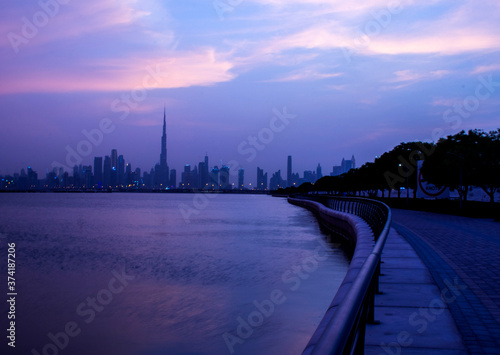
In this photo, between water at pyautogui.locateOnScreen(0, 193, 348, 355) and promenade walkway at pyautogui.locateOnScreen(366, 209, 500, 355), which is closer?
promenade walkway at pyautogui.locateOnScreen(366, 209, 500, 355)

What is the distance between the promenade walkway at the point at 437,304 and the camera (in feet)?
19.9

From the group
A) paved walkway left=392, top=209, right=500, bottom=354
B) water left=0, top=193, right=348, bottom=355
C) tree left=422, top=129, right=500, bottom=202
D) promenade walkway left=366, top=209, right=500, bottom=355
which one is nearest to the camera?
promenade walkway left=366, top=209, right=500, bottom=355

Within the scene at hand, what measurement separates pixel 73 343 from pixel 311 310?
5494 millimetres

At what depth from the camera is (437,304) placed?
794 cm

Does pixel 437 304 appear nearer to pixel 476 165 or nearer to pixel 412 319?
pixel 412 319

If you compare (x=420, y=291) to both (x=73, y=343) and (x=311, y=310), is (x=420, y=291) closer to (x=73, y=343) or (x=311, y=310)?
(x=311, y=310)

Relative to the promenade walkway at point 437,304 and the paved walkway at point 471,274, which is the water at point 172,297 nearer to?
the promenade walkway at point 437,304

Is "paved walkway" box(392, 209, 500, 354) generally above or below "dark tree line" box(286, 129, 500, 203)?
below

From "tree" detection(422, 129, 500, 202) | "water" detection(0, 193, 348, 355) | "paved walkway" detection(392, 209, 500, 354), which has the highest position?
"tree" detection(422, 129, 500, 202)

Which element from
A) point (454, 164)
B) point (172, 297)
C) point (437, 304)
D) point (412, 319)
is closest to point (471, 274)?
point (437, 304)

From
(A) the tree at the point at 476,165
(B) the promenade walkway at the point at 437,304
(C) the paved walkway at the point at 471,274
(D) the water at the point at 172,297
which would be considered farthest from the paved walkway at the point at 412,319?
(A) the tree at the point at 476,165

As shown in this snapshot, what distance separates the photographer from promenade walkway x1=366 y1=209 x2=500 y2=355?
6.06m

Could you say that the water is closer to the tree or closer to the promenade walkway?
the promenade walkway

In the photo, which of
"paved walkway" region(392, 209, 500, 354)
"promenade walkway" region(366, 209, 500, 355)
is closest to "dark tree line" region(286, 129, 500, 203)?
"paved walkway" region(392, 209, 500, 354)
